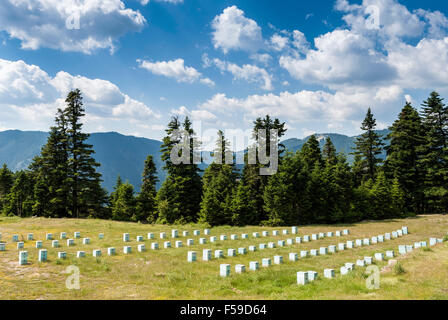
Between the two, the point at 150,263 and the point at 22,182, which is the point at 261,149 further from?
the point at 22,182

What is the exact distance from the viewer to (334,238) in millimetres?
30297

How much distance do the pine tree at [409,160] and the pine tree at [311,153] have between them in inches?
478

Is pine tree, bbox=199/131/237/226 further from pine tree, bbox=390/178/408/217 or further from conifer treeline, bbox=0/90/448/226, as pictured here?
pine tree, bbox=390/178/408/217

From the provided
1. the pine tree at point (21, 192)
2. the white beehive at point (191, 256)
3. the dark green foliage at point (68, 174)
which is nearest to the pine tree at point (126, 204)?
the dark green foliage at point (68, 174)

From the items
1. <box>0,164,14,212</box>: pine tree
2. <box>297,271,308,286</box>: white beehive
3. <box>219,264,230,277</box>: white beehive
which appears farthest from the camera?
<box>0,164,14,212</box>: pine tree

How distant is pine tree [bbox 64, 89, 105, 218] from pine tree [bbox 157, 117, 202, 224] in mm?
10322

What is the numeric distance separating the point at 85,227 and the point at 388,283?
30.0 m

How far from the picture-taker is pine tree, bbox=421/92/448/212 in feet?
157

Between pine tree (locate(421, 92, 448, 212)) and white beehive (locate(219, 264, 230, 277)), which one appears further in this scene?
pine tree (locate(421, 92, 448, 212))

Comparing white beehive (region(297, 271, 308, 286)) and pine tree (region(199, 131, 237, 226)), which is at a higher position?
pine tree (region(199, 131, 237, 226))

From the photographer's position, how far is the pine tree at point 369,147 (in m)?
55.1

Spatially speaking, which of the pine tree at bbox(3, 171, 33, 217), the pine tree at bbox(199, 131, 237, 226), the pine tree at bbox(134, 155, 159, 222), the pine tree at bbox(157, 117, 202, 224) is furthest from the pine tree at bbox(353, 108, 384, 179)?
the pine tree at bbox(3, 171, 33, 217)

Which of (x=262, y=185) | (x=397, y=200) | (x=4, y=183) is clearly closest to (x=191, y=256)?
(x=262, y=185)

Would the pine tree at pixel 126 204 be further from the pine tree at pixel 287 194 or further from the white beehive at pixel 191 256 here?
the white beehive at pixel 191 256
